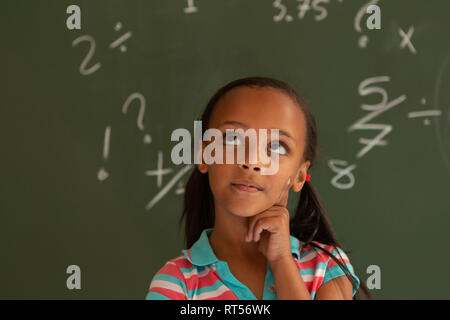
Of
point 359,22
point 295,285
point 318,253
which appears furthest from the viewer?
point 359,22

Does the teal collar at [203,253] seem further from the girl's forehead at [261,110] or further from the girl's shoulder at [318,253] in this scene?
the girl's forehead at [261,110]

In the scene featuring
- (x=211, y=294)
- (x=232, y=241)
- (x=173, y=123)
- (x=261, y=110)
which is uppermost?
(x=173, y=123)

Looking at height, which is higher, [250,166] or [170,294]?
[250,166]

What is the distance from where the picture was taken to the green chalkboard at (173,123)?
1.34 m

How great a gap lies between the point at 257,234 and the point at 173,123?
0.59 m

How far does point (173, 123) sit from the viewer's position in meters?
1.37

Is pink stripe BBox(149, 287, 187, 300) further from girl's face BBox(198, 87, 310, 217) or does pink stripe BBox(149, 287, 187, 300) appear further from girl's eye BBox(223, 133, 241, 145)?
girl's eye BBox(223, 133, 241, 145)

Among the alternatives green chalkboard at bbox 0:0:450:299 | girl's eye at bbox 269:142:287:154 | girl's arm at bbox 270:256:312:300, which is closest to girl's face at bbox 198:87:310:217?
girl's eye at bbox 269:142:287:154

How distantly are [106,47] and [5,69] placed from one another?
31 centimetres

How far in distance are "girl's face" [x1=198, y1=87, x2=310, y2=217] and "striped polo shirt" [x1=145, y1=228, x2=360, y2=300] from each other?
0.11 metres

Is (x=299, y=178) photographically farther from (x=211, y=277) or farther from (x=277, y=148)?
(x=211, y=277)

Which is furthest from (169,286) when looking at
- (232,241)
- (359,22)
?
(359,22)

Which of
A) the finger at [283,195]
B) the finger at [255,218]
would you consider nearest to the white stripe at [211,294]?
the finger at [255,218]

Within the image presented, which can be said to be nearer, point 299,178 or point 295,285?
point 295,285
